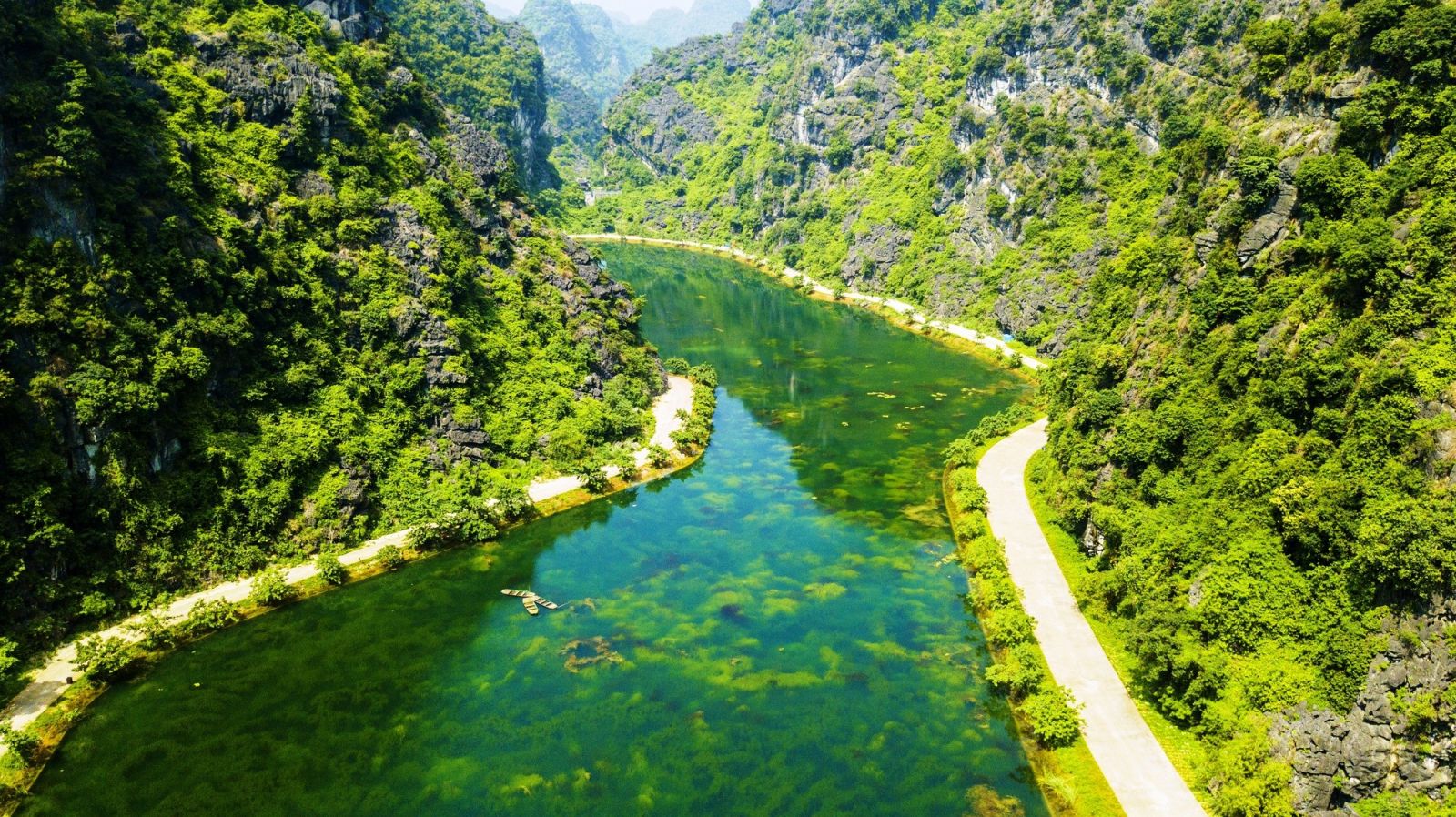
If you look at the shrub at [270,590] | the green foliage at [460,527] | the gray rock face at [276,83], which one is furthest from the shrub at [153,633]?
the gray rock face at [276,83]

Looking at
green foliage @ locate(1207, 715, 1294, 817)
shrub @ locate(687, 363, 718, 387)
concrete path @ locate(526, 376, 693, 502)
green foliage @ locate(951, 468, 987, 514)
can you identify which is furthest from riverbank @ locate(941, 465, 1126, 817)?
shrub @ locate(687, 363, 718, 387)

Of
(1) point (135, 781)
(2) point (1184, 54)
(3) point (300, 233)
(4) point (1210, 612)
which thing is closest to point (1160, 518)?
(4) point (1210, 612)

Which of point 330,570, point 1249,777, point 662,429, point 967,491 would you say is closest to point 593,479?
point 662,429

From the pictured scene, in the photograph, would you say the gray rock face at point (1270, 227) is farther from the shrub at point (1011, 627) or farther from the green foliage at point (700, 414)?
the green foliage at point (700, 414)

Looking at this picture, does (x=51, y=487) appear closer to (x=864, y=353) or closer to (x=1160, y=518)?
(x=1160, y=518)

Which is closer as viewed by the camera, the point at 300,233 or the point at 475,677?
the point at 475,677

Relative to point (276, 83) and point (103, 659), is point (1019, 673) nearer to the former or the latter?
point (103, 659)

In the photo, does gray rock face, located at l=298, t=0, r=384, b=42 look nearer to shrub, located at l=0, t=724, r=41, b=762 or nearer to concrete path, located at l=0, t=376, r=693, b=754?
concrete path, located at l=0, t=376, r=693, b=754
